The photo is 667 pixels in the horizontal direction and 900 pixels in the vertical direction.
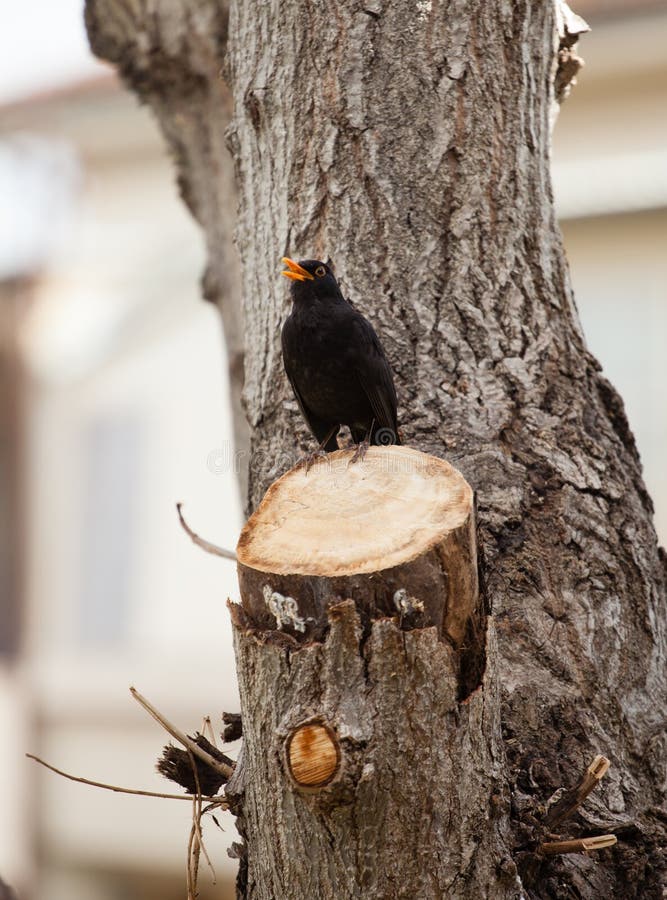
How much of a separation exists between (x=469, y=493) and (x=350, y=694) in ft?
1.66

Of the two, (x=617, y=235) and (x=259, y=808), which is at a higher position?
(x=259, y=808)

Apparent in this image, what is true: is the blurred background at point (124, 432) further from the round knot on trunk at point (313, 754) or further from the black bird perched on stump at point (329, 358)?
the round knot on trunk at point (313, 754)

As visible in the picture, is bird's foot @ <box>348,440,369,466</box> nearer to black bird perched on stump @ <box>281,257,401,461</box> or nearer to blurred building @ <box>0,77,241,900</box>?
black bird perched on stump @ <box>281,257,401,461</box>

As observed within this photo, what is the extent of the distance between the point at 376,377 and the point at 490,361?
0.36 metres

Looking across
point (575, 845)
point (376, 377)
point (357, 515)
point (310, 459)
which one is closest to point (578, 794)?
point (575, 845)

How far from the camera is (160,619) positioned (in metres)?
8.89

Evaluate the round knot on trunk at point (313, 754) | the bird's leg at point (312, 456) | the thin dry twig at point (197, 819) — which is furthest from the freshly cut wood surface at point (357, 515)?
the thin dry twig at point (197, 819)

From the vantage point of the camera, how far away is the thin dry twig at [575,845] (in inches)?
85.7

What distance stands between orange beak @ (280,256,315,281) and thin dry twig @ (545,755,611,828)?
1657mm

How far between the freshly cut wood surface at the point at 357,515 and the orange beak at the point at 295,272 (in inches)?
33.7

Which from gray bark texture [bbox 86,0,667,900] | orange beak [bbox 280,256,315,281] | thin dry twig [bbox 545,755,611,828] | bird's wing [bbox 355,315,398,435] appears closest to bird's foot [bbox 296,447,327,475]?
gray bark texture [bbox 86,0,667,900]

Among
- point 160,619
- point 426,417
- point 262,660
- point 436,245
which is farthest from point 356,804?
point 160,619

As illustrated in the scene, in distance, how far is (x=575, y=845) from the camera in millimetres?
2178

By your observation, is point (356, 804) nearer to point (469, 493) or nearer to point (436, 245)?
point (469, 493)
